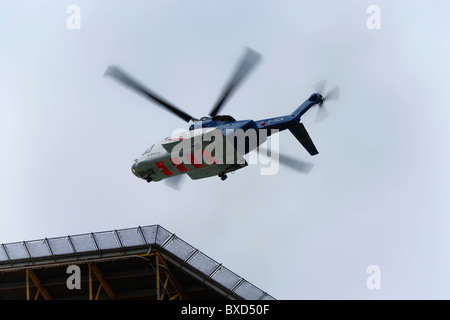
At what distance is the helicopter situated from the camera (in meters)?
41.7

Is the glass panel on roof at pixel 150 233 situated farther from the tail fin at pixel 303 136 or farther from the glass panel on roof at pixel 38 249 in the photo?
the tail fin at pixel 303 136

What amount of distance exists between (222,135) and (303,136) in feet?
14.6

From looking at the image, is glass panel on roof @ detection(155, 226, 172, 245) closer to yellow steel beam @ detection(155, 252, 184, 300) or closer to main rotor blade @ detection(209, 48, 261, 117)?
yellow steel beam @ detection(155, 252, 184, 300)

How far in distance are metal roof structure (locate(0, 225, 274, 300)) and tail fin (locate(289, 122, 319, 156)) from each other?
10.2 m

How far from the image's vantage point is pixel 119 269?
1458 inches

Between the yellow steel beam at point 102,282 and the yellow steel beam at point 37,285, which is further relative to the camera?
the yellow steel beam at point 37,285

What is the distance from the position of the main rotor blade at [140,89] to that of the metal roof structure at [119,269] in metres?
11.0

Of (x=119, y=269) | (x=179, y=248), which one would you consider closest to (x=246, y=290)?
(x=179, y=248)

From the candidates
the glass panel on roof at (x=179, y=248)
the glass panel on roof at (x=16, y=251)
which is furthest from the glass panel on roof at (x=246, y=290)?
the glass panel on roof at (x=16, y=251)

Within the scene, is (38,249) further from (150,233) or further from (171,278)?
(171,278)

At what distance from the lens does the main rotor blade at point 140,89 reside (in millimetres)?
44719

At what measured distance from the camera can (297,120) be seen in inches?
1657
